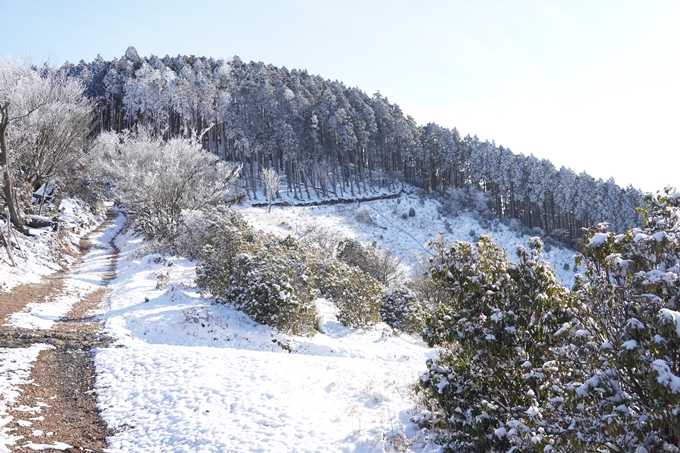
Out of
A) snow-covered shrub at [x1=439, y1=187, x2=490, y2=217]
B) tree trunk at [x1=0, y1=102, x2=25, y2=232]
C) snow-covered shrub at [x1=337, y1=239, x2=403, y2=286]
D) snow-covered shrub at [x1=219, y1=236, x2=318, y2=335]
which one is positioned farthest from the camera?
snow-covered shrub at [x1=439, y1=187, x2=490, y2=217]

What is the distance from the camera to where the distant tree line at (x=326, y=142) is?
201 feet

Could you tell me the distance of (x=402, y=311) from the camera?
1706 centimetres

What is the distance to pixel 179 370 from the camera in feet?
29.7

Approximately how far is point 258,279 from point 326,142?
54376 mm

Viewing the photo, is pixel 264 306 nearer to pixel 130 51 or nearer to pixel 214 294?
pixel 214 294

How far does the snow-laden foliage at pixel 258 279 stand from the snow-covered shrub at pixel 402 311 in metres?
3.99

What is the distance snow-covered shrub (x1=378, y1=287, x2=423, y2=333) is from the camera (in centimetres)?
1697

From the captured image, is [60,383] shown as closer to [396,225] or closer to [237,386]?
[237,386]

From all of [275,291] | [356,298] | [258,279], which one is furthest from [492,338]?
[356,298]

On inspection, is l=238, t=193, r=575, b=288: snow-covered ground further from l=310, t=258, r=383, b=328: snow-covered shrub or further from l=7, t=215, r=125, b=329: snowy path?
l=310, t=258, r=383, b=328: snow-covered shrub

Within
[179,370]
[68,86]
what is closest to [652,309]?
[179,370]

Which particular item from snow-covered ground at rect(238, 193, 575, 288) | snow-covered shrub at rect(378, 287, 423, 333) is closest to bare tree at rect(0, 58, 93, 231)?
snow-covered ground at rect(238, 193, 575, 288)

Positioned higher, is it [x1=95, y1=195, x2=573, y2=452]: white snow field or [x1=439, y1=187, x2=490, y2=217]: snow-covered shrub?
[x1=439, y1=187, x2=490, y2=217]: snow-covered shrub

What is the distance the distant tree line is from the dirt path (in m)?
42.7
